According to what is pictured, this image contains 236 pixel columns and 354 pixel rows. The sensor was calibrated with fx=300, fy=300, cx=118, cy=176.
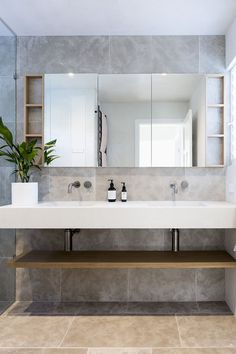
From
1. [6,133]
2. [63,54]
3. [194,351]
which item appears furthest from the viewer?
[63,54]

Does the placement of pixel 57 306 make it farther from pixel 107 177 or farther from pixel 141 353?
pixel 107 177

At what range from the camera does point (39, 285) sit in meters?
2.69

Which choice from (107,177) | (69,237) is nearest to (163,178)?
(107,177)

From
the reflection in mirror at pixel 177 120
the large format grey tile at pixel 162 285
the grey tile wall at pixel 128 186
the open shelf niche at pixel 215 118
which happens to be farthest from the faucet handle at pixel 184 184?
the large format grey tile at pixel 162 285

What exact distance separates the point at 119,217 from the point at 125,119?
39.2 inches

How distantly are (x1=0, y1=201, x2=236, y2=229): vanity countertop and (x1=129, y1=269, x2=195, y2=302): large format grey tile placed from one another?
739 mm

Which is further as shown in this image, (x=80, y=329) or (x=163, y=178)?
(x=163, y=178)

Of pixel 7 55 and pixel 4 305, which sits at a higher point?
pixel 7 55

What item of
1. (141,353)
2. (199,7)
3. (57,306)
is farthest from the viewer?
(57,306)

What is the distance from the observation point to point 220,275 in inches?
104

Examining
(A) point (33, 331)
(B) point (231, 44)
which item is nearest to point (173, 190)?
(B) point (231, 44)

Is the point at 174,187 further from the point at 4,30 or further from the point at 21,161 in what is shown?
the point at 4,30

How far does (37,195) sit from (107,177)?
64cm

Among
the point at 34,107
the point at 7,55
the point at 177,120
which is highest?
the point at 7,55
